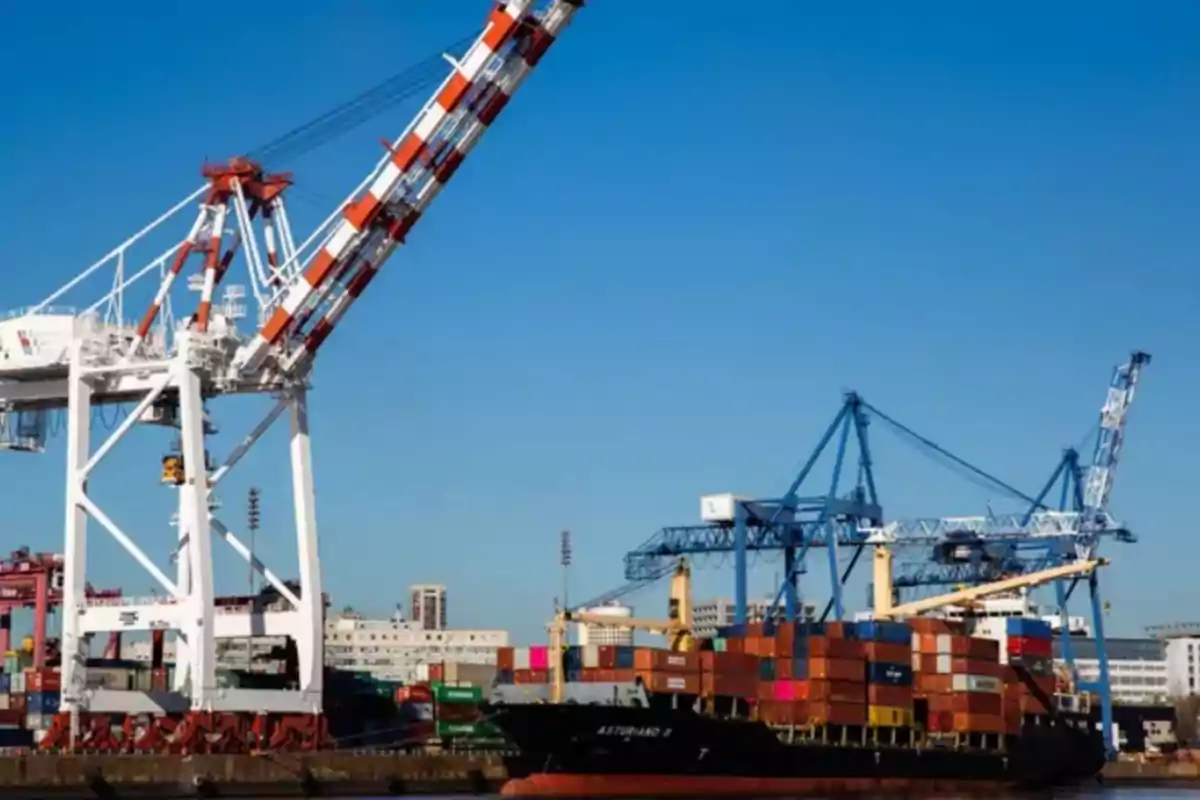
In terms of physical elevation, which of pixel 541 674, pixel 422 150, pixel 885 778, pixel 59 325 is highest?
pixel 422 150

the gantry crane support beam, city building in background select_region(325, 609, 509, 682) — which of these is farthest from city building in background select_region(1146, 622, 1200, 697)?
the gantry crane support beam

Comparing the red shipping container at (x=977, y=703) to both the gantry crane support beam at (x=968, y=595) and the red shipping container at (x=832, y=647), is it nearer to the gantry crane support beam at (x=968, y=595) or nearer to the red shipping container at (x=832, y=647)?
the red shipping container at (x=832, y=647)

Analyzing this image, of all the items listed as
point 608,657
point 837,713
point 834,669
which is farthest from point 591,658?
point 837,713

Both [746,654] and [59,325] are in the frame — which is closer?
[59,325]

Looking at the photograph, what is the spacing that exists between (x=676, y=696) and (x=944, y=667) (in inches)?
483

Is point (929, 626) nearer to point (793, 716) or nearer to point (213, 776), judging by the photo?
Result: point (793, 716)

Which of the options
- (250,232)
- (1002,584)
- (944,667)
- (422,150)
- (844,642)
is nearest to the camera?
(422,150)

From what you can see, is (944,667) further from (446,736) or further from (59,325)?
(59,325)

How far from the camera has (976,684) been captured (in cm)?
6097

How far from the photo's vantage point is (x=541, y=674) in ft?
178

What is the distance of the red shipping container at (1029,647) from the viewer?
6594cm

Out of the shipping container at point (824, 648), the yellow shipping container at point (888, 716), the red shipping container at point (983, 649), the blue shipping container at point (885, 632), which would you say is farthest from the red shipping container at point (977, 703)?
the shipping container at point (824, 648)

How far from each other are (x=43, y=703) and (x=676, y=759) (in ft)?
61.7

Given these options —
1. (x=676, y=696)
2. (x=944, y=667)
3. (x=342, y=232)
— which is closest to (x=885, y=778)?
(x=944, y=667)
